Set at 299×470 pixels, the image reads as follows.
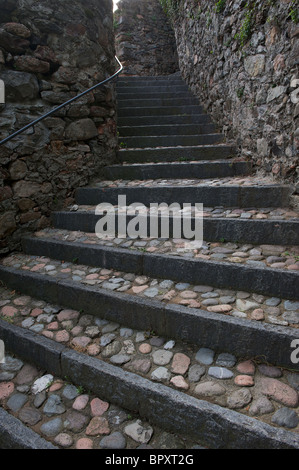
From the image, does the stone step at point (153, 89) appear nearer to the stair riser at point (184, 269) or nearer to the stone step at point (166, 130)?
the stone step at point (166, 130)

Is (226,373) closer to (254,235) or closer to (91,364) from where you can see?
(91,364)

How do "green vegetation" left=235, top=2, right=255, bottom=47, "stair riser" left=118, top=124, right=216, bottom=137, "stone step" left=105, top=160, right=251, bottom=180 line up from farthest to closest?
1. "stair riser" left=118, top=124, right=216, bottom=137
2. "stone step" left=105, top=160, right=251, bottom=180
3. "green vegetation" left=235, top=2, right=255, bottom=47

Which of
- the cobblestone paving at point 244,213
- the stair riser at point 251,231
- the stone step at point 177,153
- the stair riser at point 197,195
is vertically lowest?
the stair riser at point 251,231

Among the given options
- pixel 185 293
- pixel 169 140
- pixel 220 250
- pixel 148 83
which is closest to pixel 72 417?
pixel 185 293

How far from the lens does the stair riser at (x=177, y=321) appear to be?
1.65 meters

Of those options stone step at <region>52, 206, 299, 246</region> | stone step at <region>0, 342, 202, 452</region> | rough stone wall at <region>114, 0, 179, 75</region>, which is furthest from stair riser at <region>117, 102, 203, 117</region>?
rough stone wall at <region>114, 0, 179, 75</region>

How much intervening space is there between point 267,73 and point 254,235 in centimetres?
171

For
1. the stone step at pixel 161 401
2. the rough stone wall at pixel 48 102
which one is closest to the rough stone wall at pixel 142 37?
the rough stone wall at pixel 48 102

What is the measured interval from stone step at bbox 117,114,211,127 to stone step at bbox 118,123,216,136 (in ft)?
0.86

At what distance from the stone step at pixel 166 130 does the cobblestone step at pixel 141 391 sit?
3.34m

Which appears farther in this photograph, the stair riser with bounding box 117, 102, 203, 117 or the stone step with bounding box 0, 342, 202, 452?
the stair riser with bounding box 117, 102, 203, 117

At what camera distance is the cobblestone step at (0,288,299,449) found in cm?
142

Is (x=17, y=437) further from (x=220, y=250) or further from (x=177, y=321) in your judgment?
(x=220, y=250)
